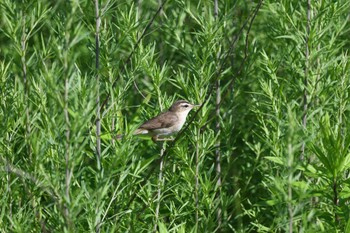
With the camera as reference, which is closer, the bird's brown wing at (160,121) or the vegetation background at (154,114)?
the vegetation background at (154,114)

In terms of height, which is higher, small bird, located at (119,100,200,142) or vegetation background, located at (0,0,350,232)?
vegetation background, located at (0,0,350,232)

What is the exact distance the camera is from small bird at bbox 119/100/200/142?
504cm

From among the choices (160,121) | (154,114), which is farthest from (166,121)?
(154,114)

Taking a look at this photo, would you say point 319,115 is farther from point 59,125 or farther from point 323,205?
point 59,125

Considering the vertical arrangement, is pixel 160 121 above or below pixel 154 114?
below

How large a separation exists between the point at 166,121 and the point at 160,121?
0.30 ft

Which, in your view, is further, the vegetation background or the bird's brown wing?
the bird's brown wing

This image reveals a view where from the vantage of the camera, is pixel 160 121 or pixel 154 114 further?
pixel 160 121

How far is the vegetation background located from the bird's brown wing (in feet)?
0.24

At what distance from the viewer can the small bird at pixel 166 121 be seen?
16.5 ft

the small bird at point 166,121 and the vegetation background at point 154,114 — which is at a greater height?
the vegetation background at point 154,114

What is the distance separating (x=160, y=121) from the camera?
5102 millimetres

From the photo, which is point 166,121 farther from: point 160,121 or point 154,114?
point 154,114

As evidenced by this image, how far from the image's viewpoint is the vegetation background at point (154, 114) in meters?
3.41
